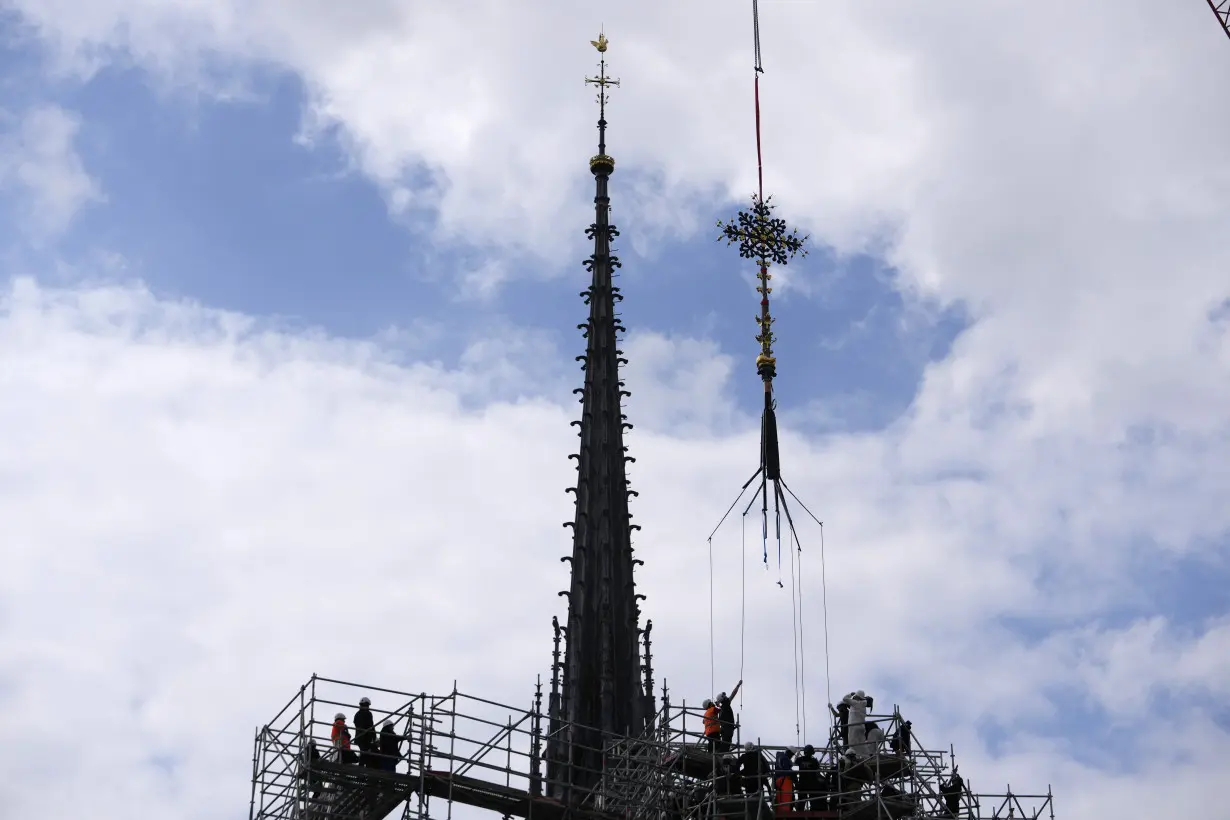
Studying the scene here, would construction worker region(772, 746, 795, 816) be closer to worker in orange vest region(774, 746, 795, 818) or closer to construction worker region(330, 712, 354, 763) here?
worker in orange vest region(774, 746, 795, 818)

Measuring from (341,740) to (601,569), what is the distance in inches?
1285

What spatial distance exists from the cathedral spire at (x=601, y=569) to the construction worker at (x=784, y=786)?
22.6m

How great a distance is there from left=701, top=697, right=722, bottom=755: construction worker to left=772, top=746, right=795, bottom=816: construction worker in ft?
5.56

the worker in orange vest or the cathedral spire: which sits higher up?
the cathedral spire

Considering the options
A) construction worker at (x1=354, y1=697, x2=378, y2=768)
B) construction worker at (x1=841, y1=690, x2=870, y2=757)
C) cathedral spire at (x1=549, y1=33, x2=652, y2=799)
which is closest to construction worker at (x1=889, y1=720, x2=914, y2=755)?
construction worker at (x1=841, y1=690, x2=870, y2=757)

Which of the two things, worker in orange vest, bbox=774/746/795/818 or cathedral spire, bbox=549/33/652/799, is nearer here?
worker in orange vest, bbox=774/746/795/818

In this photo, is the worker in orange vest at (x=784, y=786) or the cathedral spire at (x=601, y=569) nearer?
the worker in orange vest at (x=784, y=786)

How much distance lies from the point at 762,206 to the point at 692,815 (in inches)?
1328

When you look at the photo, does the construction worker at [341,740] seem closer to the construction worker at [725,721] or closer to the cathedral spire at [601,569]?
the construction worker at [725,721]

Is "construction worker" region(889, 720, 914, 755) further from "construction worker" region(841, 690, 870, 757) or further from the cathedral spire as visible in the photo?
the cathedral spire

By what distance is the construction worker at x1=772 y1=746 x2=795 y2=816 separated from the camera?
59812mm

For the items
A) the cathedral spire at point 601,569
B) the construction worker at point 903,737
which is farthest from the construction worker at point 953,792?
the cathedral spire at point 601,569

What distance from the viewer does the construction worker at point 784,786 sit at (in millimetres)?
59812

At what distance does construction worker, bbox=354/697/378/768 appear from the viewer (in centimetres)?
6097
